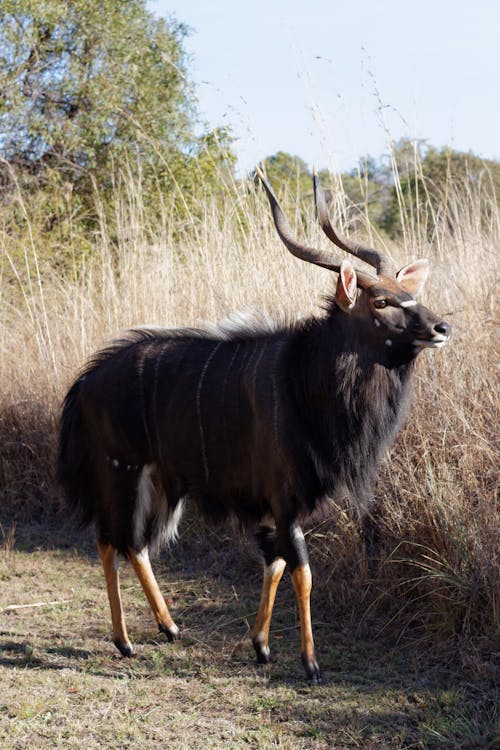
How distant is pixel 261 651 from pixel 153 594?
0.62m

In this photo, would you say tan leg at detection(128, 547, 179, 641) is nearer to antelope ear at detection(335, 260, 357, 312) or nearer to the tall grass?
the tall grass

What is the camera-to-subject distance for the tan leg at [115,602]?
4121mm

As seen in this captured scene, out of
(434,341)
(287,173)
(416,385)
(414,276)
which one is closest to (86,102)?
(287,173)

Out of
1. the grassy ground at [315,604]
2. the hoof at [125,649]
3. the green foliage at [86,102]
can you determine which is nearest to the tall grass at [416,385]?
the grassy ground at [315,604]

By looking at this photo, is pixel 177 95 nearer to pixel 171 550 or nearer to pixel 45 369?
pixel 45 369

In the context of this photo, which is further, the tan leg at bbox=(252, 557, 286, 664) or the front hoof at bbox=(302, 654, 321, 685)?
the tan leg at bbox=(252, 557, 286, 664)

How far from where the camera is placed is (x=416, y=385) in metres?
4.82

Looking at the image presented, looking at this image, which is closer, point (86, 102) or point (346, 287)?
point (346, 287)

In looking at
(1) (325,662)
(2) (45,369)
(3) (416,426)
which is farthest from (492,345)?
(2) (45,369)

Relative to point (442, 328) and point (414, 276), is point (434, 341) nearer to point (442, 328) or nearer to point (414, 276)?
point (442, 328)

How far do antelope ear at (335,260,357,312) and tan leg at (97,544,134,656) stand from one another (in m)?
1.63

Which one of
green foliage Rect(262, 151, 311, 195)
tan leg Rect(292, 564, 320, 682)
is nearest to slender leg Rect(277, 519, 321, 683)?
tan leg Rect(292, 564, 320, 682)

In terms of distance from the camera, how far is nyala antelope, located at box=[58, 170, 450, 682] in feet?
12.0

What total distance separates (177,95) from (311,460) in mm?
10540
